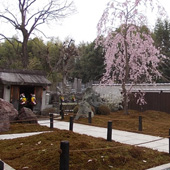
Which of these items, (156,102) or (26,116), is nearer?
(26,116)

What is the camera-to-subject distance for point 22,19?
81.3 feet

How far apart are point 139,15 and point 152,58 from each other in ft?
9.82

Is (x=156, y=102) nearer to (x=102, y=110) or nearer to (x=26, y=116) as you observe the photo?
(x=102, y=110)

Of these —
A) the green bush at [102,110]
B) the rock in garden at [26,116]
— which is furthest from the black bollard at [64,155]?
the green bush at [102,110]

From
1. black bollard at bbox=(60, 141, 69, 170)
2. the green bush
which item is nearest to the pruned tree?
the green bush

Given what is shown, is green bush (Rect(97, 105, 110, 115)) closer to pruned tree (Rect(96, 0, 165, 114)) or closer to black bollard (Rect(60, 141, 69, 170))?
pruned tree (Rect(96, 0, 165, 114))

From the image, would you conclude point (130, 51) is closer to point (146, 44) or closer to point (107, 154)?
point (146, 44)

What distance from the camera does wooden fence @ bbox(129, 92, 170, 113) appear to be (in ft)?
56.9

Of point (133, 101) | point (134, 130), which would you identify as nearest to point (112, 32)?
point (133, 101)

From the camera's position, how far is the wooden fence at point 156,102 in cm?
1733

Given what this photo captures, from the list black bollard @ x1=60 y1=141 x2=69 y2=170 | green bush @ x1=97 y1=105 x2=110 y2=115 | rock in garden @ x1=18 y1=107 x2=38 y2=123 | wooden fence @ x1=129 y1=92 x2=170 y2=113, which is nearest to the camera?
black bollard @ x1=60 y1=141 x2=69 y2=170

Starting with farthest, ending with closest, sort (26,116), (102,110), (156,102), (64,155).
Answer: (156,102)
(102,110)
(26,116)
(64,155)

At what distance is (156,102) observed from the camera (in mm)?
17969

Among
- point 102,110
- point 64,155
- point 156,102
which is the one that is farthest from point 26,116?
point 156,102
